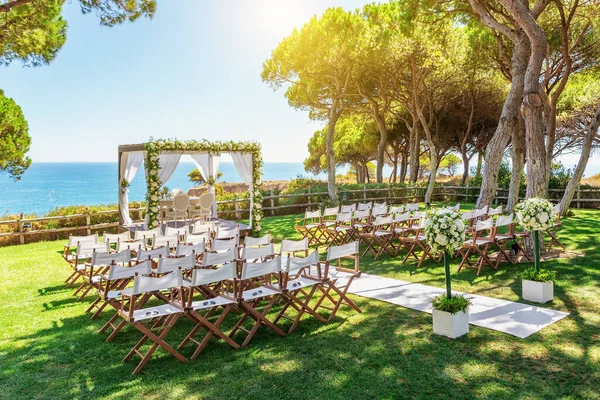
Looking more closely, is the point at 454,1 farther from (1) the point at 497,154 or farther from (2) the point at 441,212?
(2) the point at 441,212

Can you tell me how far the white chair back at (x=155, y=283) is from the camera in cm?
386

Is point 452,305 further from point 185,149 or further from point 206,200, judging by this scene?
point 206,200

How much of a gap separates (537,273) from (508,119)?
16.1ft

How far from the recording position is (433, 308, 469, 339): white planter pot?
4.23m

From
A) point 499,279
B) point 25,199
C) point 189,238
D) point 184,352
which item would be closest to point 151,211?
point 189,238

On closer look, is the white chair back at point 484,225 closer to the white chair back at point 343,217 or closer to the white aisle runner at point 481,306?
the white aisle runner at point 481,306

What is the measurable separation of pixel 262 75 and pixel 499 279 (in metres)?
12.8

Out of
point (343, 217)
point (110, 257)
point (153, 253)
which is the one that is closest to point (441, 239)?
point (153, 253)

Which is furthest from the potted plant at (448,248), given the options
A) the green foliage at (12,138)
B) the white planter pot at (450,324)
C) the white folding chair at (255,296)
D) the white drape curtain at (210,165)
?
the green foliage at (12,138)

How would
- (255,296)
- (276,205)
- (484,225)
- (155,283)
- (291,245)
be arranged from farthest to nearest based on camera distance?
(276,205) < (484,225) < (291,245) < (255,296) < (155,283)

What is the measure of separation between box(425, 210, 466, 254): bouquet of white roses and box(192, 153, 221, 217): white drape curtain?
811 centimetres

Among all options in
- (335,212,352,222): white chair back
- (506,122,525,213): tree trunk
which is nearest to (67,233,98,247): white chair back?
(335,212,352,222): white chair back

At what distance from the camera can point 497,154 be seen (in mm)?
9617

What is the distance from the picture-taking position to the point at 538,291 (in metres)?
5.21
